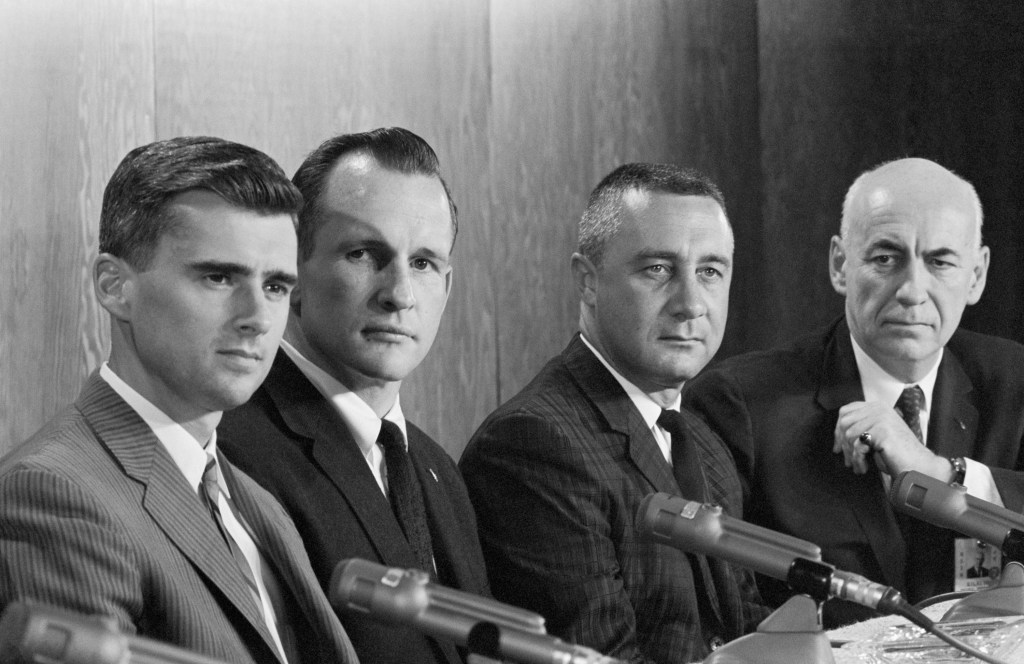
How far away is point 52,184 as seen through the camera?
2.85 meters

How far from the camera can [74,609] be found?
160 cm

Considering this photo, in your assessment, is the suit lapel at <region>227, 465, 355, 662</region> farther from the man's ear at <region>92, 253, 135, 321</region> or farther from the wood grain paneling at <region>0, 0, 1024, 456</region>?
the wood grain paneling at <region>0, 0, 1024, 456</region>

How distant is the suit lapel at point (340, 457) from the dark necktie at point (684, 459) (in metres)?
0.68

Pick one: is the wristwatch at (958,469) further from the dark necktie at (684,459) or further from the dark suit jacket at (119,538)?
the dark suit jacket at (119,538)

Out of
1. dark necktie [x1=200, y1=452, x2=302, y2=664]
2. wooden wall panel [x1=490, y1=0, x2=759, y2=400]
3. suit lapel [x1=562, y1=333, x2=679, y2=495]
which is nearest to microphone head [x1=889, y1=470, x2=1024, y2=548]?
suit lapel [x1=562, y1=333, x2=679, y2=495]

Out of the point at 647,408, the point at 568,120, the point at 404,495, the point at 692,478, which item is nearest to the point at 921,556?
the point at 692,478

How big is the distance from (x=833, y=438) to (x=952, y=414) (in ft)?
1.01

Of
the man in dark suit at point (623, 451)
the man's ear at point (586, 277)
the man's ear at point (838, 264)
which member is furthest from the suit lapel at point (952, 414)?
the man's ear at point (586, 277)

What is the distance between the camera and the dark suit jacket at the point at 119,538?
1596mm

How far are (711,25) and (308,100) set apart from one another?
5.39ft

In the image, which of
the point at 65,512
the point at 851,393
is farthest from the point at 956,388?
the point at 65,512

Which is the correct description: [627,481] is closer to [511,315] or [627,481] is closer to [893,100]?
[511,315]

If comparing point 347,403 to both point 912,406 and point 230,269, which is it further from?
point 912,406

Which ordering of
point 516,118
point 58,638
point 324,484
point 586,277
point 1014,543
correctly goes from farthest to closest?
point 516,118 < point 586,277 < point 324,484 < point 1014,543 < point 58,638
